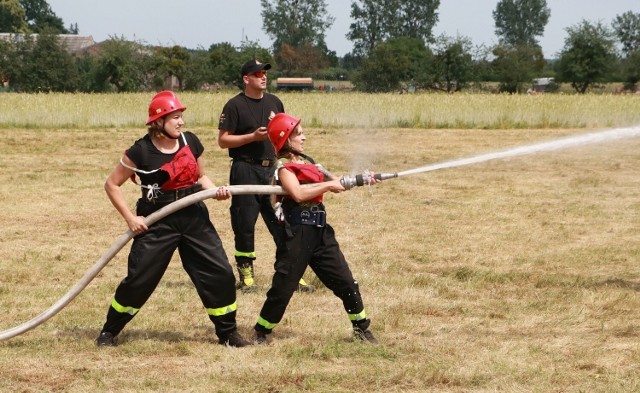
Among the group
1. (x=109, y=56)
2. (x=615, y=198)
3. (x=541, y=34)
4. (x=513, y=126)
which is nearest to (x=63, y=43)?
(x=109, y=56)

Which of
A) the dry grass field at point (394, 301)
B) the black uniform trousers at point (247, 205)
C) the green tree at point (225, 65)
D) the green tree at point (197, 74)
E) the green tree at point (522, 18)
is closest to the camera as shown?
the dry grass field at point (394, 301)

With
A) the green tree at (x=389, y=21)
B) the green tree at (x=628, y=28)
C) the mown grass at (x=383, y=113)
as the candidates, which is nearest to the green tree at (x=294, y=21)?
the green tree at (x=389, y=21)

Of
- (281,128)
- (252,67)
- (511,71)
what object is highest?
(252,67)

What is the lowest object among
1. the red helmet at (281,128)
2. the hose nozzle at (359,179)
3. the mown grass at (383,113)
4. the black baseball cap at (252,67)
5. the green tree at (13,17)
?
the mown grass at (383,113)

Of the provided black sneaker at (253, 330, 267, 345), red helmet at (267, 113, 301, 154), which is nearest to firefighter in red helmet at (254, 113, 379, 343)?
red helmet at (267, 113, 301, 154)

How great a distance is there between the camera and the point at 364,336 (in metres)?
6.86

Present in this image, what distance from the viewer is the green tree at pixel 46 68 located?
5741cm

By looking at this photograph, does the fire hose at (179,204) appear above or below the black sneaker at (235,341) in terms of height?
above

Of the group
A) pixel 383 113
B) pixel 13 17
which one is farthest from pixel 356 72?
pixel 13 17

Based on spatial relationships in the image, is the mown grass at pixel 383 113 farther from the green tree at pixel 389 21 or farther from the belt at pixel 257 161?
the green tree at pixel 389 21

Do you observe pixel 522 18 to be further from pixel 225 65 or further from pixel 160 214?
pixel 160 214

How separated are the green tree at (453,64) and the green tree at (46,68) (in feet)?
77.1

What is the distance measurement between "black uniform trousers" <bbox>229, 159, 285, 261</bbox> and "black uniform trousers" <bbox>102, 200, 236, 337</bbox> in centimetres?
169

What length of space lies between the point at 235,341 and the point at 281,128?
1602 mm
